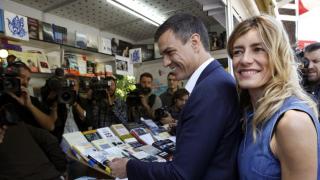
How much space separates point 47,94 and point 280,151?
1.82m

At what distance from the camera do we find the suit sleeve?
874 mm


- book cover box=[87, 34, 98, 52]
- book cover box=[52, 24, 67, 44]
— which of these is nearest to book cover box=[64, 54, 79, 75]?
book cover box=[52, 24, 67, 44]

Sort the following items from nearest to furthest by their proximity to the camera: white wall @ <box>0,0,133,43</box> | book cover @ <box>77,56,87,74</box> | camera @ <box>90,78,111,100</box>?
camera @ <box>90,78,111,100</box>, white wall @ <box>0,0,133,43</box>, book cover @ <box>77,56,87,74</box>

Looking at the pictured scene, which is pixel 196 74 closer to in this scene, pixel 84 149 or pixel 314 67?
pixel 84 149

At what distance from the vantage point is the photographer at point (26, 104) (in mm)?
1782

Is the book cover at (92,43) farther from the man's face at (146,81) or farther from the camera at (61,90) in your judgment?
the camera at (61,90)

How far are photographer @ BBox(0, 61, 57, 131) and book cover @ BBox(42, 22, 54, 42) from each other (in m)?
0.99

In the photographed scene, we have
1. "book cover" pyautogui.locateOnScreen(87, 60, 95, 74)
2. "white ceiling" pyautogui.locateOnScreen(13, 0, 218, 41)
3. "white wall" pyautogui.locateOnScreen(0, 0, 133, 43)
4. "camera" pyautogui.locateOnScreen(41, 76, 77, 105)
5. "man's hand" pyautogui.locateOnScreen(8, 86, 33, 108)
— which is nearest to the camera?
"man's hand" pyautogui.locateOnScreen(8, 86, 33, 108)

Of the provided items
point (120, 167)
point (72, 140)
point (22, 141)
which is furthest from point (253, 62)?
point (22, 141)

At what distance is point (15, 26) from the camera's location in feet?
7.91

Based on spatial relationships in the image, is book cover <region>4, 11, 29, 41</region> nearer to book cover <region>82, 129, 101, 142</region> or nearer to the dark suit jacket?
book cover <region>82, 129, 101, 142</region>

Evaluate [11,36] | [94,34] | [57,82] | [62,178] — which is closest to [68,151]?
[62,178]

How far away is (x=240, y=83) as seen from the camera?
36.0 inches

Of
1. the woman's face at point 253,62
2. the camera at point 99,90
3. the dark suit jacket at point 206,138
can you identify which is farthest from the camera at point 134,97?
the woman's face at point 253,62
